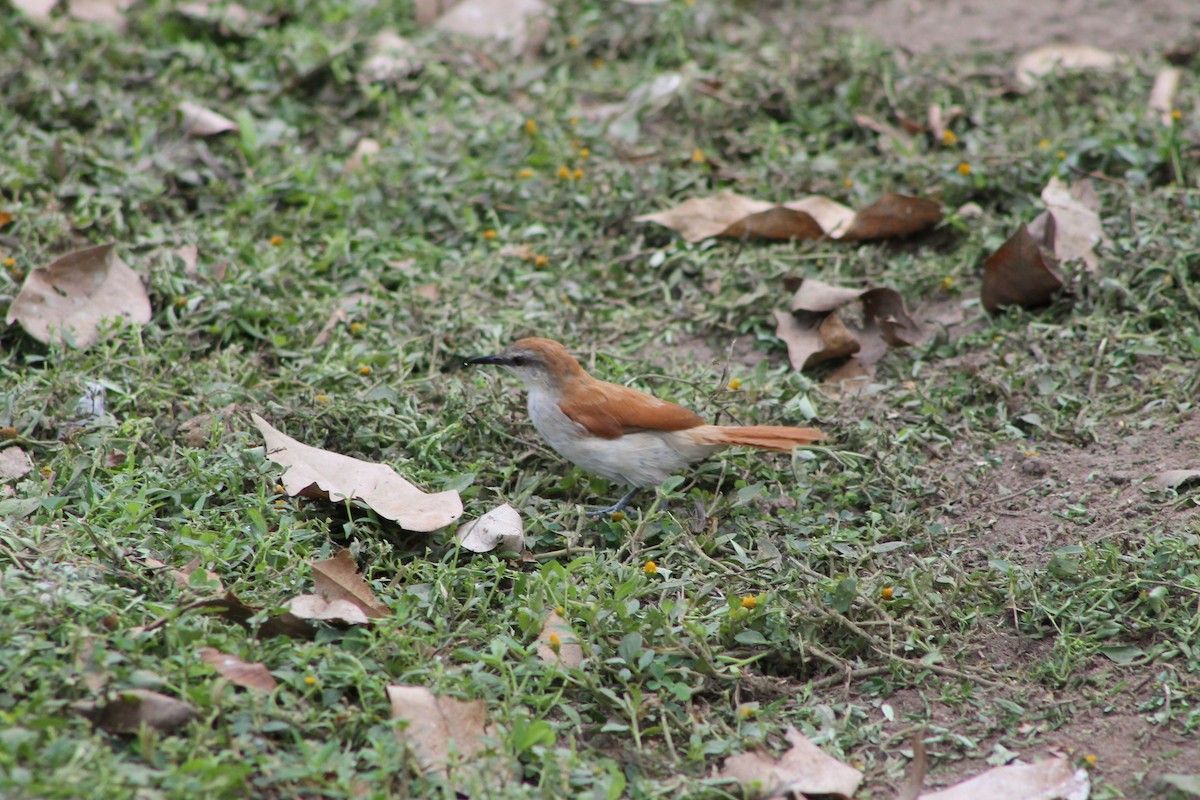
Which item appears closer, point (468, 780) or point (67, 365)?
point (468, 780)

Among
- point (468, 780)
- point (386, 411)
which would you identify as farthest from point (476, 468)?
point (468, 780)

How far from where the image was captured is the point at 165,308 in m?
5.47

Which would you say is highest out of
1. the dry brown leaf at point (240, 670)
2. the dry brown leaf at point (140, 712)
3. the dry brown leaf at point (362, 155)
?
the dry brown leaf at point (140, 712)

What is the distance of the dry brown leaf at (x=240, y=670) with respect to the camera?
3336 millimetres

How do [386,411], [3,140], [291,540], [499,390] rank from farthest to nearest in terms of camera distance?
[3,140]
[499,390]
[386,411]
[291,540]

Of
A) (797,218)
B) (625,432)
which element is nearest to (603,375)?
(625,432)

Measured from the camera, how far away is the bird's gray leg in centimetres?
460

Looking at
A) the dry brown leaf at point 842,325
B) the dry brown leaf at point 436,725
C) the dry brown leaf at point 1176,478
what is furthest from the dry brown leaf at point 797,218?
the dry brown leaf at point 436,725

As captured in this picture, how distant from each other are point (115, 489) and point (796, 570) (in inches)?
94.5

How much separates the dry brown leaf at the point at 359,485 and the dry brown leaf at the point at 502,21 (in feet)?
13.9

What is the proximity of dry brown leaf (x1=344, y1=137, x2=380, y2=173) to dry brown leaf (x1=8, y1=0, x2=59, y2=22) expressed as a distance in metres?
2.27

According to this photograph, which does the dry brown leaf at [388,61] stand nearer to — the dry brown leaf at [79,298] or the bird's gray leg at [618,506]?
the dry brown leaf at [79,298]

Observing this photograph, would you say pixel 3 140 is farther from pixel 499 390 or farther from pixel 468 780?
pixel 468 780

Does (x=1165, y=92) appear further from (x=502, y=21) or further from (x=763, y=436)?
(x=502, y=21)
